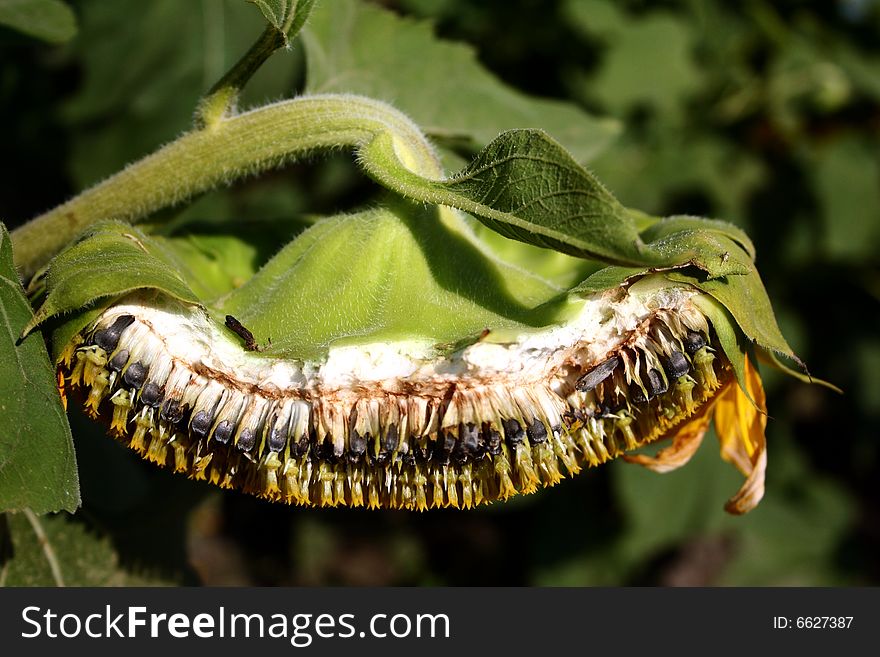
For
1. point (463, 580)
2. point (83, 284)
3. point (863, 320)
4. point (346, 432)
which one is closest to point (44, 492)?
point (83, 284)

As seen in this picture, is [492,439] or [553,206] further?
[492,439]

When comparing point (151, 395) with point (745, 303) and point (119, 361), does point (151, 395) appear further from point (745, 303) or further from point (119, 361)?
Answer: point (745, 303)

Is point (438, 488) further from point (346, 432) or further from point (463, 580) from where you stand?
point (463, 580)

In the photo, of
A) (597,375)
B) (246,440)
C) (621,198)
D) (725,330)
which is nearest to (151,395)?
(246,440)

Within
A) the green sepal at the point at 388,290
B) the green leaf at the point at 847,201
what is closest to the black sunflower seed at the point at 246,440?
the green sepal at the point at 388,290

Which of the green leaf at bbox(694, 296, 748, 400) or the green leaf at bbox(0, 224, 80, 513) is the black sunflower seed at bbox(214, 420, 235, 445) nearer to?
the green leaf at bbox(0, 224, 80, 513)

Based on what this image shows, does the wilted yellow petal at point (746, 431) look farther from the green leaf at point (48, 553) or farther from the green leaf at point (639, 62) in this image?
the green leaf at point (639, 62)
